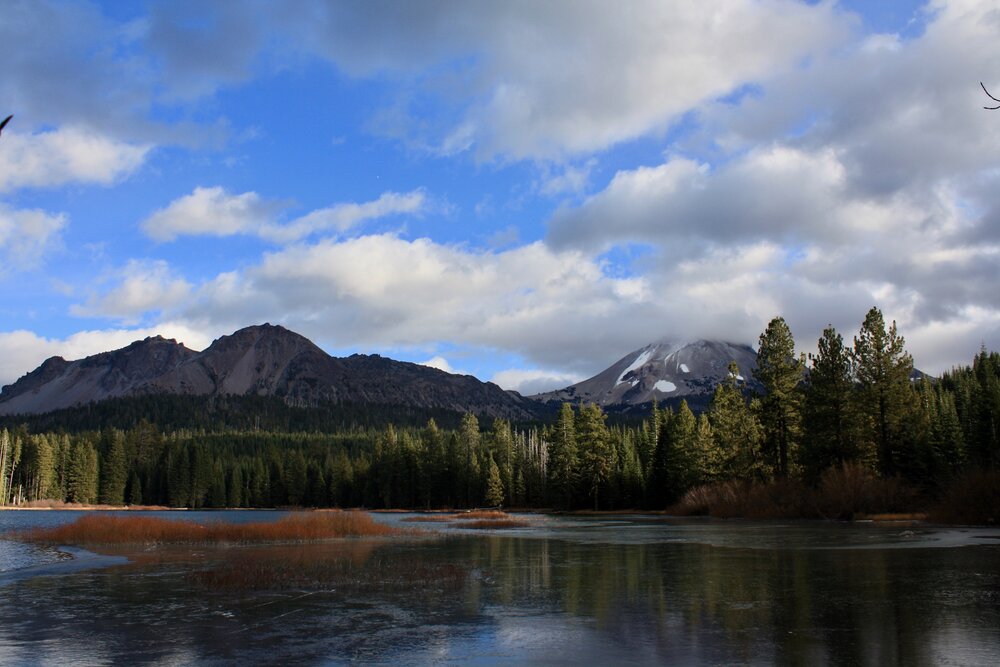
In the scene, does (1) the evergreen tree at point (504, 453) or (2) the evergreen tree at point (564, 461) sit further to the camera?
(1) the evergreen tree at point (504, 453)

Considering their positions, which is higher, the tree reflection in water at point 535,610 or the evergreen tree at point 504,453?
the evergreen tree at point 504,453

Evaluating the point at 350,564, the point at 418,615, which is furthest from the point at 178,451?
the point at 418,615

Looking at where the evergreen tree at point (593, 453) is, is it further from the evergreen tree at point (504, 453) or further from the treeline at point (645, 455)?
the evergreen tree at point (504, 453)

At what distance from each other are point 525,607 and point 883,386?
6207 cm

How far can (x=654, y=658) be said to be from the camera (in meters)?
13.6

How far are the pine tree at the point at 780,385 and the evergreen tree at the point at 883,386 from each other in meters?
8.04

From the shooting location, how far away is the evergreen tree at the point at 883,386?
7075 centimetres

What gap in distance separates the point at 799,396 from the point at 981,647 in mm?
70723

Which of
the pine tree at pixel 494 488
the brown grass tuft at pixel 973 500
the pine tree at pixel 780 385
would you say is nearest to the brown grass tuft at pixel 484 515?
the pine tree at pixel 780 385

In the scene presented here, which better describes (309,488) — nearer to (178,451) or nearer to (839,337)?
(178,451)

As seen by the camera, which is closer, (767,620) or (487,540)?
(767,620)

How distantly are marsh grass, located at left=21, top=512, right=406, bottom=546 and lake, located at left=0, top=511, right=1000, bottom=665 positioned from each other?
1276 centimetres

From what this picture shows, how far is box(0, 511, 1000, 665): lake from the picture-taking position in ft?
47.7

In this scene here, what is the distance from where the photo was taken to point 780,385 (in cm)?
7981
